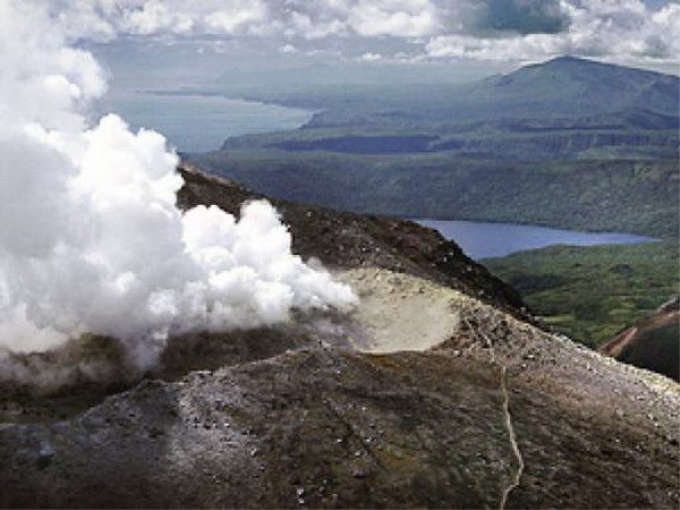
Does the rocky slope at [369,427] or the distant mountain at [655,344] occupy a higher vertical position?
the rocky slope at [369,427]

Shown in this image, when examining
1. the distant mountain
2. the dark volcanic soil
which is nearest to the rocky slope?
the dark volcanic soil

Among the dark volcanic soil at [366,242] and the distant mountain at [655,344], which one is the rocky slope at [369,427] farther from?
the distant mountain at [655,344]

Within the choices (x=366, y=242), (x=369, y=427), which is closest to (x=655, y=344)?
(x=366, y=242)

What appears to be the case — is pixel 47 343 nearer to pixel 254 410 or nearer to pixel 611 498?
pixel 254 410

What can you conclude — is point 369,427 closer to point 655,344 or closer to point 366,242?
point 366,242

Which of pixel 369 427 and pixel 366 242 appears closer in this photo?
pixel 369 427

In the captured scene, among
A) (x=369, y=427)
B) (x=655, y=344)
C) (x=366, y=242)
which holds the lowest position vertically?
(x=655, y=344)

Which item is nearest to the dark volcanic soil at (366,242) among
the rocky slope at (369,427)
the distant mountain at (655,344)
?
the rocky slope at (369,427)

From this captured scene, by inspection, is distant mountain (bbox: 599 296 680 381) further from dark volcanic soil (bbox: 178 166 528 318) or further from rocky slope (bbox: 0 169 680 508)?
rocky slope (bbox: 0 169 680 508)
